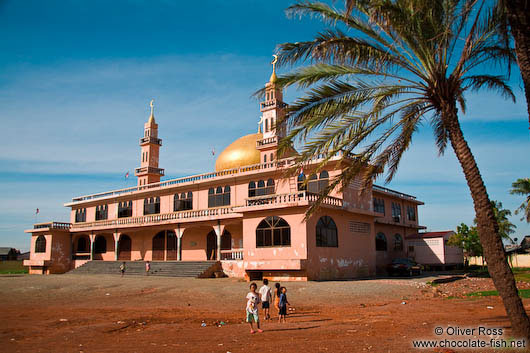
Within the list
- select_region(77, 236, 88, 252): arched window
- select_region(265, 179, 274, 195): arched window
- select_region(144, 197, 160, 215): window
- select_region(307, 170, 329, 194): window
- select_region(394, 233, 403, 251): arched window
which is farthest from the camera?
select_region(77, 236, 88, 252): arched window

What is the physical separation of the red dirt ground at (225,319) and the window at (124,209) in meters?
19.1

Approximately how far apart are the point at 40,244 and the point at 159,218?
14.2m

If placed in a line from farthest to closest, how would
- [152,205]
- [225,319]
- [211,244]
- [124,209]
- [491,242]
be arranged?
[124,209] → [152,205] → [211,244] → [225,319] → [491,242]

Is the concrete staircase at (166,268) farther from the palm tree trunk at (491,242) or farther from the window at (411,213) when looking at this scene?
the palm tree trunk at (491,242)

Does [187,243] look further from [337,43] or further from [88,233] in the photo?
[337,43]

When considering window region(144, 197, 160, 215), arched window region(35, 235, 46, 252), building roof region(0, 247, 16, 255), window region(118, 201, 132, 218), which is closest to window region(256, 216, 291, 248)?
window region(144, 197, 160, 215)

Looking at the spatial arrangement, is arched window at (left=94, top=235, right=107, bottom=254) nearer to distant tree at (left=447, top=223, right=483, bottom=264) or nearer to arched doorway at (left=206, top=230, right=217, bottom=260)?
arched doorway at (left=206, top=230, right=217, bottom=260)

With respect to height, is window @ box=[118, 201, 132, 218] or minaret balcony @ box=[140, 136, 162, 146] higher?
minaret balcony @ box=[140, 136, 162, 146]

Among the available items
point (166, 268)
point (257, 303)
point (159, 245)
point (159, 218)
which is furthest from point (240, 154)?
point (257, 303)

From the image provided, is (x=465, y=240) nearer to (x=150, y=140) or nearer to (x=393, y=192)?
(x=393, y=192)

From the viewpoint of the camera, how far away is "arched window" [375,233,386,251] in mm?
32969

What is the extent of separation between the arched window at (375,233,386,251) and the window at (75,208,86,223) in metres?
28.8

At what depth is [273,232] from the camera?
2438cm

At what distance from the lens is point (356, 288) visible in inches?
745
